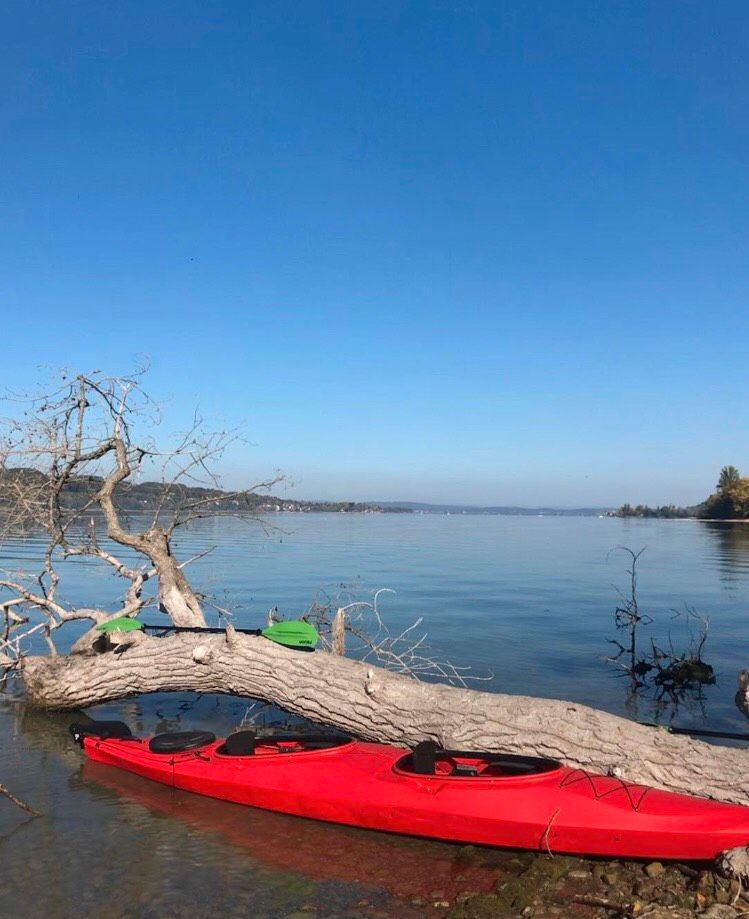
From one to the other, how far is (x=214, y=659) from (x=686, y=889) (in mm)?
4517

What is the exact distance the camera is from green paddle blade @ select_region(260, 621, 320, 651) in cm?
729

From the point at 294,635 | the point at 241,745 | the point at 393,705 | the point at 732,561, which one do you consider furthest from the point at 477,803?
the point at 732,561

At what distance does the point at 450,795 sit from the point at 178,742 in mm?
2645

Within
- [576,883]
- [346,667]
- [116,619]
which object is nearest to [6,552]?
[116,619]

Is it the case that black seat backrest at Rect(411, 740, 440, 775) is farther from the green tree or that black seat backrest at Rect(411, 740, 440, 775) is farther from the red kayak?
the green tree

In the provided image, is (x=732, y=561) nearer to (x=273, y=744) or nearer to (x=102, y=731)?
(x=273, y=744)

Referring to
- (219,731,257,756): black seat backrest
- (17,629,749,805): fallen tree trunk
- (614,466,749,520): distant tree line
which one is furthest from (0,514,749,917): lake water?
(614,466,749,520): distant tree line

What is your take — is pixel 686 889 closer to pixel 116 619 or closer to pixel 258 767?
pixel 258 767

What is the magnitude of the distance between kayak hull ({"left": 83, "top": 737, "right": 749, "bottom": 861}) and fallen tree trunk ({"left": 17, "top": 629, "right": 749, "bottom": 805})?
0.26m

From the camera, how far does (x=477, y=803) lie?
512 cm

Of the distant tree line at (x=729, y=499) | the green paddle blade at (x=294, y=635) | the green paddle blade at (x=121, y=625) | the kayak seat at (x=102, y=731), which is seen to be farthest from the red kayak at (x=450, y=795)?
the distant tree line at (x=729, y=499)

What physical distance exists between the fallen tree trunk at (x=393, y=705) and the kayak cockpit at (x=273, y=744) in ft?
1.45

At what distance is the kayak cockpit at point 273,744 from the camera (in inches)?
243

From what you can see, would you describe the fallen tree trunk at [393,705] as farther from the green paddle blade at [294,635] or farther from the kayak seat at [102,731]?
the kayak seat at [102,731]
